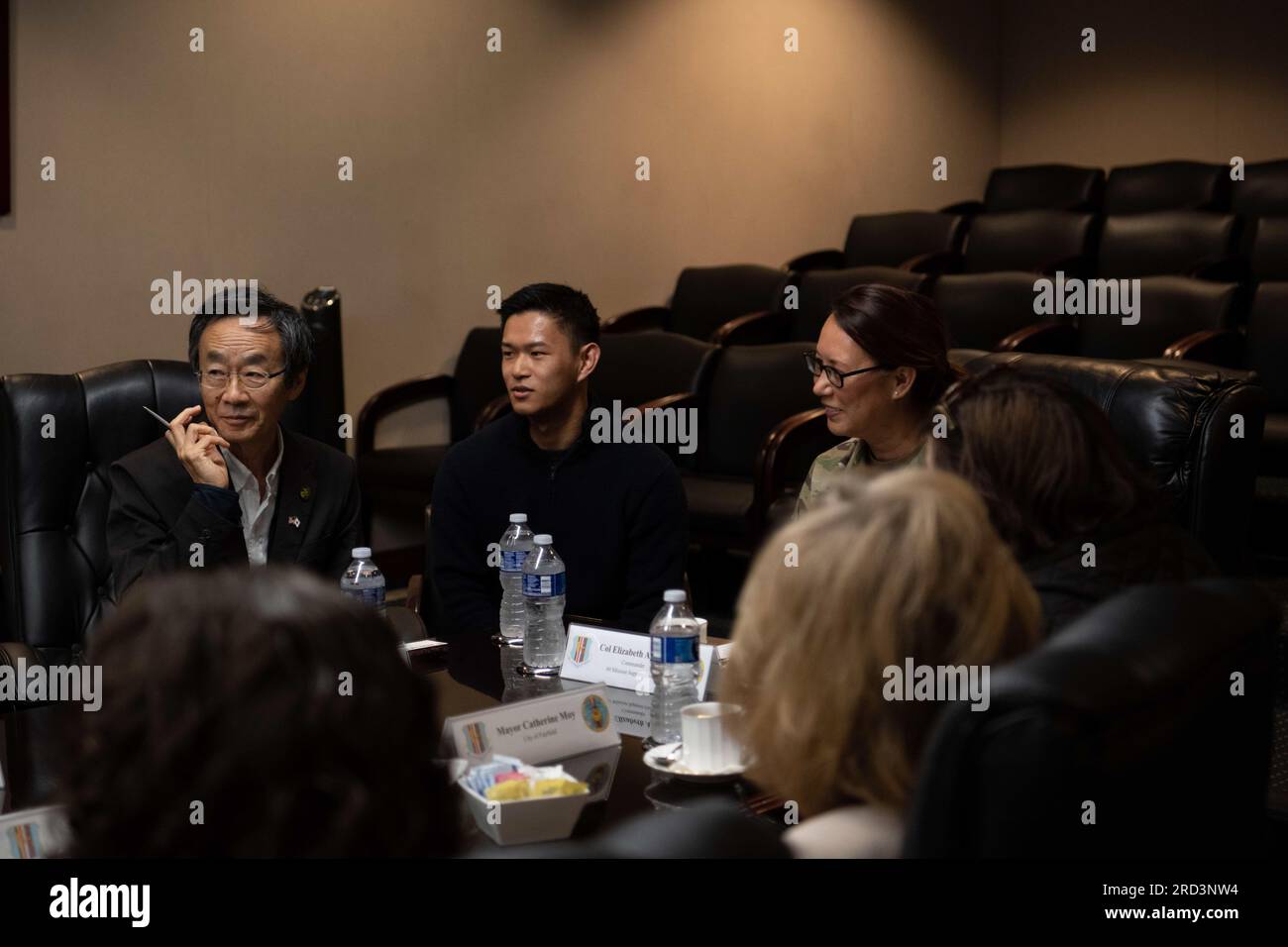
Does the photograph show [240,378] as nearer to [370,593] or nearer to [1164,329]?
[370,593]

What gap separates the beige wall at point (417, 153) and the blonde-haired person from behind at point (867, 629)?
12.9 ft

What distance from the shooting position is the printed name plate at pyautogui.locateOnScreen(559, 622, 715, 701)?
6.81ft

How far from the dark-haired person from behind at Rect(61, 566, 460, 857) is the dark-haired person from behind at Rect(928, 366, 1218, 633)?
977 millimetres

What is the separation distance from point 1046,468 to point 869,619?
2.12ft

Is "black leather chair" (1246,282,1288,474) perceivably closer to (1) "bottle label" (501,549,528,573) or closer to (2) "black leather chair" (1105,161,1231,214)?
(2) "black leather chair" (1105,161,1231,214)

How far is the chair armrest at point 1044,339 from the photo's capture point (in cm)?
492

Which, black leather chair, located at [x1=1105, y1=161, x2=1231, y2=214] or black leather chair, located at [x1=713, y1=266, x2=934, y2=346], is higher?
black leather chair, located at [x1=1105, y1=161, x2=1231, y2=214]

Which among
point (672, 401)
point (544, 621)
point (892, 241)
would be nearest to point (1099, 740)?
point (544, 621)

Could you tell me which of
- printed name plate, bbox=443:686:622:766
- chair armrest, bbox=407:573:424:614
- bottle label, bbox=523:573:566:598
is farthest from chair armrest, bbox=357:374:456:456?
printed name plate, bbox=443:686:622:766

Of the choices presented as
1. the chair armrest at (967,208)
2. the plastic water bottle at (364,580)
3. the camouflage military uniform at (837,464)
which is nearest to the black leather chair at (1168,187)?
the chair armrest at (967,208)

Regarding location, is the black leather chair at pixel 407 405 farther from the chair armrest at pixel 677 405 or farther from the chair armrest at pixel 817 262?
the chair armrest at pixel 817 262

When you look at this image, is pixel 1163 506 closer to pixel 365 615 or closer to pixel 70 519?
pixel 365 615

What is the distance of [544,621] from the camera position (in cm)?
227
